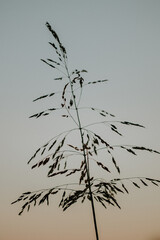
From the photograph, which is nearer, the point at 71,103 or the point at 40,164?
the point at 40,164

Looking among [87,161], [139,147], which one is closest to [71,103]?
[87,161]

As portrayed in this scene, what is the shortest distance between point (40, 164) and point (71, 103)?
26.9 inches

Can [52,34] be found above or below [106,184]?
above

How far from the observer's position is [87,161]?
2441 millimetres

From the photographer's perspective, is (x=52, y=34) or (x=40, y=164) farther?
(x=52, y=34)

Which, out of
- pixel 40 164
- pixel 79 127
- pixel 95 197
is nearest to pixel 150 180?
Result: pixel 95 197

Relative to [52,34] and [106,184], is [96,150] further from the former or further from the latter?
[52,34]

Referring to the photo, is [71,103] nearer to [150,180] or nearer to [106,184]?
[106,184]

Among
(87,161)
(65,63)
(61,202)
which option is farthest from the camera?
(65,63)

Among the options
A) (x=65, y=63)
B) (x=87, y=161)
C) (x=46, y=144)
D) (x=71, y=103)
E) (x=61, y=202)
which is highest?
(x=65, y=63)

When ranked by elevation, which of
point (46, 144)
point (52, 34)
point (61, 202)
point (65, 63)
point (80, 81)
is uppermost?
point (52, 34)

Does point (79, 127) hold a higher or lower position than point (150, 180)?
higher

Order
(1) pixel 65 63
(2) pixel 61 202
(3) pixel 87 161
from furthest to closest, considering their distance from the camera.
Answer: (1) pixel 65 63
(2) pixel 61 202
(3) pixel 87 161

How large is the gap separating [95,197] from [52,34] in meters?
1.69
